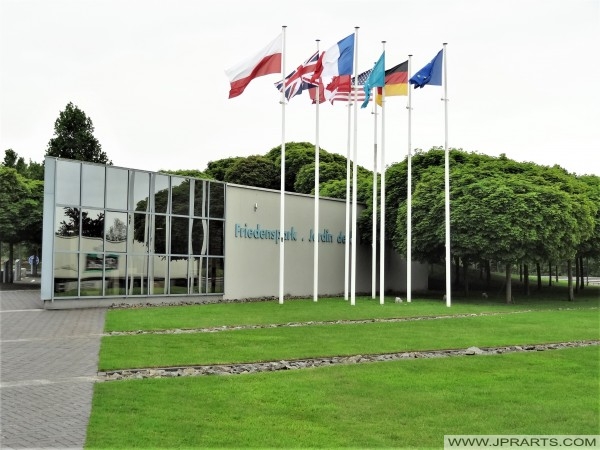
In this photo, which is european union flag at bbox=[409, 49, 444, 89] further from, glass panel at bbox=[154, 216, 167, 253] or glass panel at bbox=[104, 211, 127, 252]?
glass panel at bbox=[104, 211, 127, 252]

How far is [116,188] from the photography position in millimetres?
29000

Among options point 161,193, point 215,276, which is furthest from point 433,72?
point 215,276

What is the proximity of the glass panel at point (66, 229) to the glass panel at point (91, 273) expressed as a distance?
0.78 metres

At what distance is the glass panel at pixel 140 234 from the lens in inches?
1170

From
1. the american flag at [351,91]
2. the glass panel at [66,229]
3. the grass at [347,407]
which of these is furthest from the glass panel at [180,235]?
the grass at [347,407]

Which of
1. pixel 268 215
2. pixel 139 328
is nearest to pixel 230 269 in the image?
pixel 268 215

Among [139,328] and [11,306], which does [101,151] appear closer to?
[11,306]

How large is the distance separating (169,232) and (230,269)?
14.5ft

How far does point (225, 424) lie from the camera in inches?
340

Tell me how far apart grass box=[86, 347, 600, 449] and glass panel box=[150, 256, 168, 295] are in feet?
62.2

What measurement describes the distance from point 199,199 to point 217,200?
44.4 inches

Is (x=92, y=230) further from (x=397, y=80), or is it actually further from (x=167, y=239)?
(x=397, y=80)

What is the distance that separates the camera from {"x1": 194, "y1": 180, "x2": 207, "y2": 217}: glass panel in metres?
32.6

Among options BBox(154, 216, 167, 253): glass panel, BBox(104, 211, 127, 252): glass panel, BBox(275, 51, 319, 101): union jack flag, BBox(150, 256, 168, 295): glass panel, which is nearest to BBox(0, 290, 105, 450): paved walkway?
BBox(104, 211, 127, 252): glass panel
